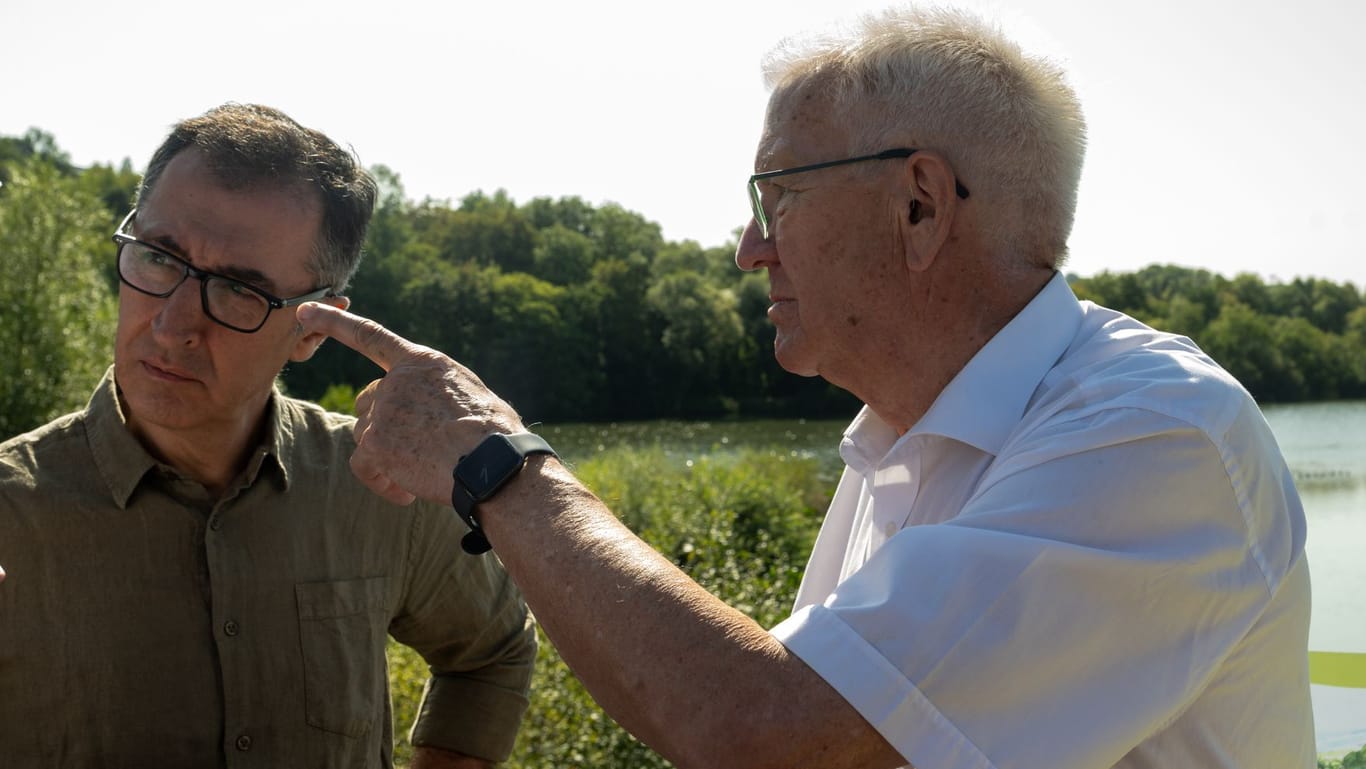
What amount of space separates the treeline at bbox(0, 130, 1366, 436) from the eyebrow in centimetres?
470

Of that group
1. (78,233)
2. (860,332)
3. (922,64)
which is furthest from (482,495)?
Result: (78,233)

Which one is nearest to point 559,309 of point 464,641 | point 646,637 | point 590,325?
point 590,325

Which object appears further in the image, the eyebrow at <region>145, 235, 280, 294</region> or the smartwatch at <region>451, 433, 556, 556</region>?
the eyebrow at <region>145, 235, 280, 294</region>

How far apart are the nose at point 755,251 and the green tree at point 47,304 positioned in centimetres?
A: 2298

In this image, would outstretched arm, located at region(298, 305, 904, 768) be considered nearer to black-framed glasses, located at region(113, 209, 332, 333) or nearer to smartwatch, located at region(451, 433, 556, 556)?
smartwatch, located at region(451, 433, 556, 556)

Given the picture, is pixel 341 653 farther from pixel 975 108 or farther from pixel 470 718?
pixel 975 108

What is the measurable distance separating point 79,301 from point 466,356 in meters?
35.0

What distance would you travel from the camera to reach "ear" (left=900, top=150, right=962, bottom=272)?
199 cm

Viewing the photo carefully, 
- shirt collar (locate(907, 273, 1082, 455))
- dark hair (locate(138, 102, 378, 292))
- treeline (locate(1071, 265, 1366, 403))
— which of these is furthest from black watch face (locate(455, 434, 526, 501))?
treeline (locate(1071, 265, 1366, 403))

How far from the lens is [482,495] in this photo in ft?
5.73

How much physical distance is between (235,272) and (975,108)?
1608mm

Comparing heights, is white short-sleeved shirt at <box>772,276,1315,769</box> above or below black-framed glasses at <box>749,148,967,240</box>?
below

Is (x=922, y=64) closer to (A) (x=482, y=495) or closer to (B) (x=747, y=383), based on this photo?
(A) (x=482, y=495)

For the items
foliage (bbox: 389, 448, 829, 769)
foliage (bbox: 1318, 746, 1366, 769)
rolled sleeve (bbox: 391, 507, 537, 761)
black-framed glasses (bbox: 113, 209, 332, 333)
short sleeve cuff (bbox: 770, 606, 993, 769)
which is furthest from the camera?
foliage (bbox: 389, 448, 829, 769)
